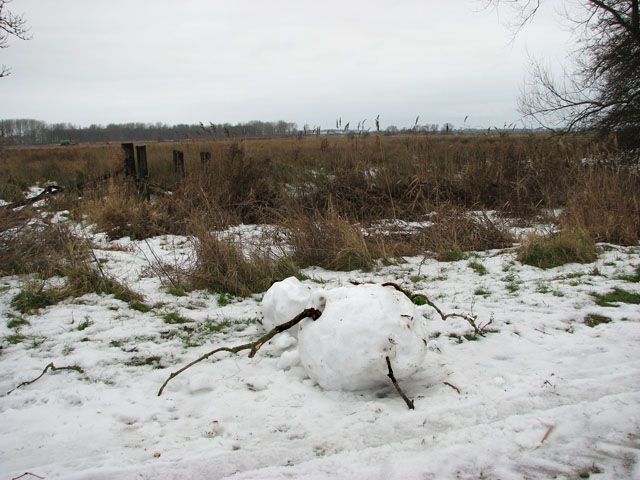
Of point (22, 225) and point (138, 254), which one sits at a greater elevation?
point (22, 225)

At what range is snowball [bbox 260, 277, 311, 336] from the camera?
10.7 ft

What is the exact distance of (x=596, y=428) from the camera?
227cm

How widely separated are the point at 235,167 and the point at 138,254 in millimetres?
3069

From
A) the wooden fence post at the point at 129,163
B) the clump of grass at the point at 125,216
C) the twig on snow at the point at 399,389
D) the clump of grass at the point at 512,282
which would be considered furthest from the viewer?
the wooden fence post at the point at 129,163

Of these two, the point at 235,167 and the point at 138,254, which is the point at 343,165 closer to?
the point at 235,167

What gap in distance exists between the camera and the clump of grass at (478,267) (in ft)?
16.3

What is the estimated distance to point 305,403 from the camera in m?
2.57

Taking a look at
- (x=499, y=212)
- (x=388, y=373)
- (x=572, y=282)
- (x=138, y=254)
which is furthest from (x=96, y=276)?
(x=499, y=212)

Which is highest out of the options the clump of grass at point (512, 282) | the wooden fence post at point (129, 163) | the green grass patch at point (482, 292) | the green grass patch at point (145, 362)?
the wooden fence post at point (129, 163)

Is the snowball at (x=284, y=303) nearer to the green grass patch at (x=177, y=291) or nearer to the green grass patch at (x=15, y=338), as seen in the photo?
the green grass patch at (x=177, y=291)

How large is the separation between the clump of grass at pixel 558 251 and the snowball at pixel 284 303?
3060 mm

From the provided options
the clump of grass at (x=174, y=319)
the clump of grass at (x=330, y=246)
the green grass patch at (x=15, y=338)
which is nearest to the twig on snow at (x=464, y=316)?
the clump of grass at (x=330, y=246)

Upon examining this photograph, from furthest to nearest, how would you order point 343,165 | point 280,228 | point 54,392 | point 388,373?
point 343,165
point 280,228
point 54,392
point 388,373

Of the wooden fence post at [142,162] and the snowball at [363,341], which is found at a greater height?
the wooden fence post at [142,162]
